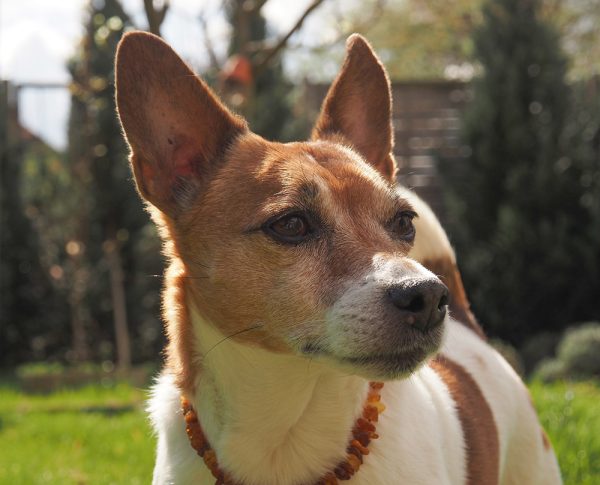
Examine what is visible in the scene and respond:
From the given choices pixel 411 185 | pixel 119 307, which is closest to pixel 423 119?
pixel 411 185

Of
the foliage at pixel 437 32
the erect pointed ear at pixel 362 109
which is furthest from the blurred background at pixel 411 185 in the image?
the foliage at pixel 437 32

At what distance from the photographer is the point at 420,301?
7.16 feet

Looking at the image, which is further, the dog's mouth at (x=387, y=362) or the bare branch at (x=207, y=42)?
the bare branch at (x=207, y=42)

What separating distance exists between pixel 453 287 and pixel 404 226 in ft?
2.77

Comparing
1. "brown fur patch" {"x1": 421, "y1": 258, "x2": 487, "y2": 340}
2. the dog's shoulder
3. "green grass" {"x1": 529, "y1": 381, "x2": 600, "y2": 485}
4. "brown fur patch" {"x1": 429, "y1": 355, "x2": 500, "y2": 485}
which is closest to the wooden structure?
"green grass" {"x1": 529, "y1": 381, "x2": 600, "y2": 485}

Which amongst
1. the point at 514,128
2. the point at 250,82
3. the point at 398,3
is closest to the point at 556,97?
the point at 514,128

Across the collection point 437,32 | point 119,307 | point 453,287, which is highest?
point 437,32

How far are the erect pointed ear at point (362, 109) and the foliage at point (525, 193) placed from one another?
572cm

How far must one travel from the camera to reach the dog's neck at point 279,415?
99.0 inches

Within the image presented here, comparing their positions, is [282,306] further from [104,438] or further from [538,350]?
[538,350]

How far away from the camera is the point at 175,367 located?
2697 millimetres

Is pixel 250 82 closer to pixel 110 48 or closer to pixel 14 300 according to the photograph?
pixel 110 48

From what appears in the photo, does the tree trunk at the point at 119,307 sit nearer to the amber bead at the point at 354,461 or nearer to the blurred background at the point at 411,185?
the blurred background at the point at 411,185

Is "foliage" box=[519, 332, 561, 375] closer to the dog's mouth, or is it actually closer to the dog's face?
the dog's face
